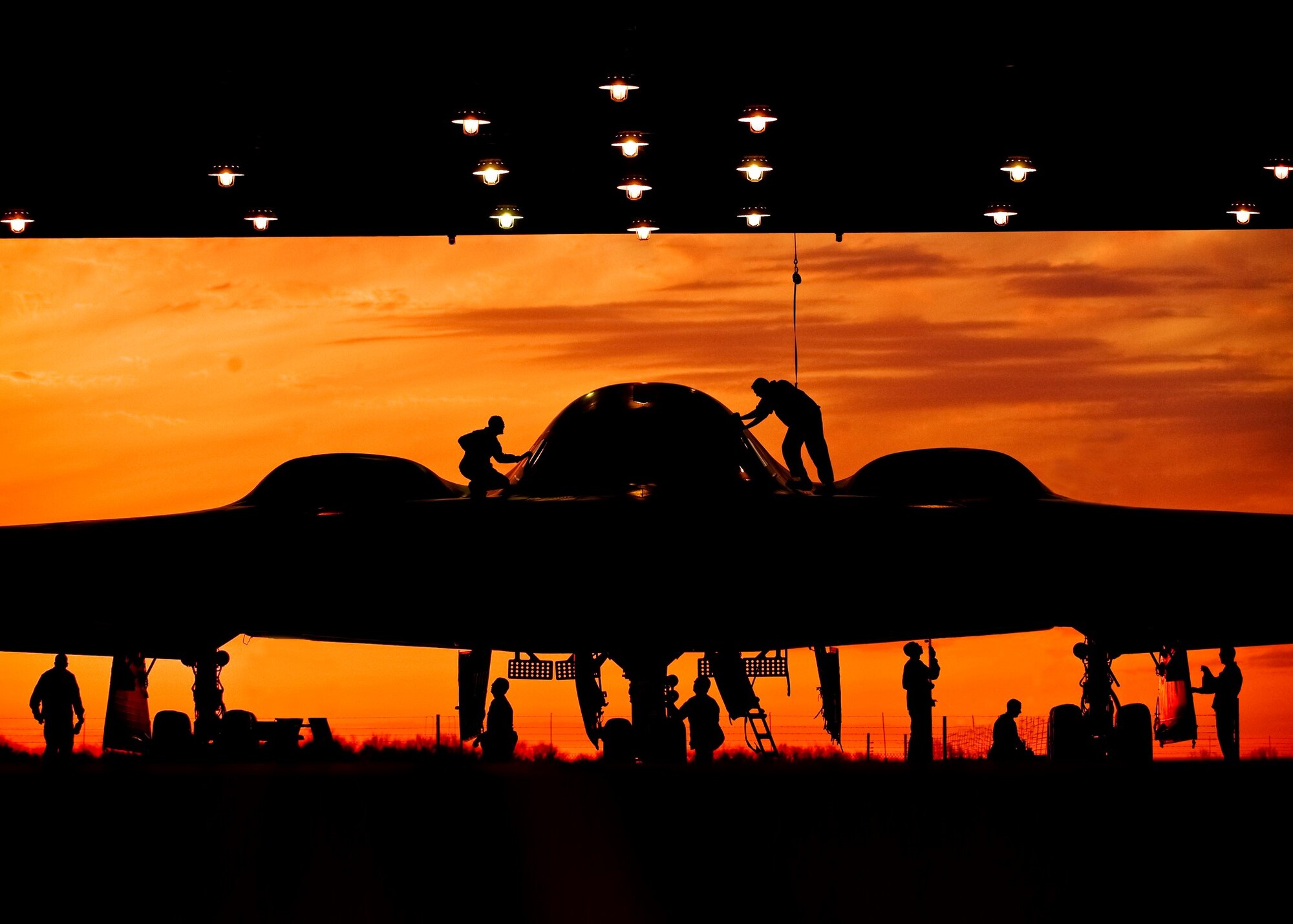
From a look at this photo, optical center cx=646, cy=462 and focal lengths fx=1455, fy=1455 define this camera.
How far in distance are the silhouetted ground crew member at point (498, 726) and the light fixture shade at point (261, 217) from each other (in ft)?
20.0

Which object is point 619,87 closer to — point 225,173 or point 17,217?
point 225,173

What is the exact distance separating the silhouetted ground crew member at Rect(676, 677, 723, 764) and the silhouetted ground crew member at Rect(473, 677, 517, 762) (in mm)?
2121

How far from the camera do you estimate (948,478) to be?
14.3 metres

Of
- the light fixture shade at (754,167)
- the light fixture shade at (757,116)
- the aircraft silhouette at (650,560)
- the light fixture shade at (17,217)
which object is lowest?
the aircraft silhouette at (650,560)

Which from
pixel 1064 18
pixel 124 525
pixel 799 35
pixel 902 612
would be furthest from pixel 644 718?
pixel 1064 18

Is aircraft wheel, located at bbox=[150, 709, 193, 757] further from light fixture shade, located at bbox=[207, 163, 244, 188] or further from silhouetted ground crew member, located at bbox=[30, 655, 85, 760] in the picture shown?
light fixture shade, located at bbox=[207, 163, 244, 188]

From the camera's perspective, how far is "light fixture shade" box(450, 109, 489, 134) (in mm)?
13727

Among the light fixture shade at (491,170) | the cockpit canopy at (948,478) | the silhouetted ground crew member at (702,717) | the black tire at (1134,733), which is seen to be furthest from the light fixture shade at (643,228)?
the black tire at (1134,733)

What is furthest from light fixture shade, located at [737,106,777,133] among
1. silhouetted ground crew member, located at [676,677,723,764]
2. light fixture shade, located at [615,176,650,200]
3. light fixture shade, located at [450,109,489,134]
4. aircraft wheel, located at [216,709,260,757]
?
aircraft wheel, located at [216,709,260,757]

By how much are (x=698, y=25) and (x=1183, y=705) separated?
8.72 metres

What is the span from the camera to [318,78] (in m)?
13.8

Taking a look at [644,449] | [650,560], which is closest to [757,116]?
[644,449]

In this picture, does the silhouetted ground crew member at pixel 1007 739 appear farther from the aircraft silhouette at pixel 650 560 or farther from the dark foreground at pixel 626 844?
the dark foreground at pixel 626 844

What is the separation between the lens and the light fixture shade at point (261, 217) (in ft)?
56.1
